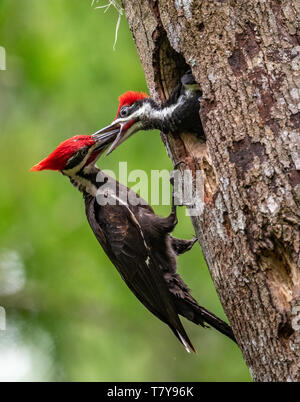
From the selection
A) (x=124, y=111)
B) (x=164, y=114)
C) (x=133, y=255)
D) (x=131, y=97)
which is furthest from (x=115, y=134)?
(x=133, y=255)

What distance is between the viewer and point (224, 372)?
6199mm

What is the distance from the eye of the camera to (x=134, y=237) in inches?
165

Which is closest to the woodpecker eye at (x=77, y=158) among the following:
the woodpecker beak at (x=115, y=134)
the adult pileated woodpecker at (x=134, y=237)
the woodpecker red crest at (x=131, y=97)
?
the adult pileated woodpecker at (x=134, y=237)

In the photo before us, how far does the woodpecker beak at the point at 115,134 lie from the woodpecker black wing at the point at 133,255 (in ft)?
1.43

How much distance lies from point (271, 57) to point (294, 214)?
76cm

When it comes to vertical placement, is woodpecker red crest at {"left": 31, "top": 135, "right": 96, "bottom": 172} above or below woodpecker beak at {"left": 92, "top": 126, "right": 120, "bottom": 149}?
below

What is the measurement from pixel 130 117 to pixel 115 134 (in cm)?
20

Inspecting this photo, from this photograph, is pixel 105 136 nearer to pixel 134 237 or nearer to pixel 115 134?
pixel 115 134

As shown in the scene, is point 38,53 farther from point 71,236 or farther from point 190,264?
point 190,264

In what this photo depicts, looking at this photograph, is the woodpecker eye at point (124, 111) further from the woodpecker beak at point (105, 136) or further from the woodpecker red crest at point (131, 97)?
the woodpecker beak at point (105, 136)

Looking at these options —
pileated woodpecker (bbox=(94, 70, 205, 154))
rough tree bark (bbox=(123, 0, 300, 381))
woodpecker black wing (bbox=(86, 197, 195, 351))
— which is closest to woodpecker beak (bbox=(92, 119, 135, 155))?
pileated woodpecker (bbox=(94, 70, 205, 154))

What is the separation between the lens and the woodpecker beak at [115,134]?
4113mm

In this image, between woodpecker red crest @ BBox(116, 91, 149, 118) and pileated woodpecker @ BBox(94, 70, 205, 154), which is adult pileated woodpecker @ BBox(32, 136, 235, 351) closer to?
pileated woodpecker @ BBox(94, 70, 205, 154)

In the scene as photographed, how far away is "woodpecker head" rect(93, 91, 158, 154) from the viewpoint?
3.89 m
